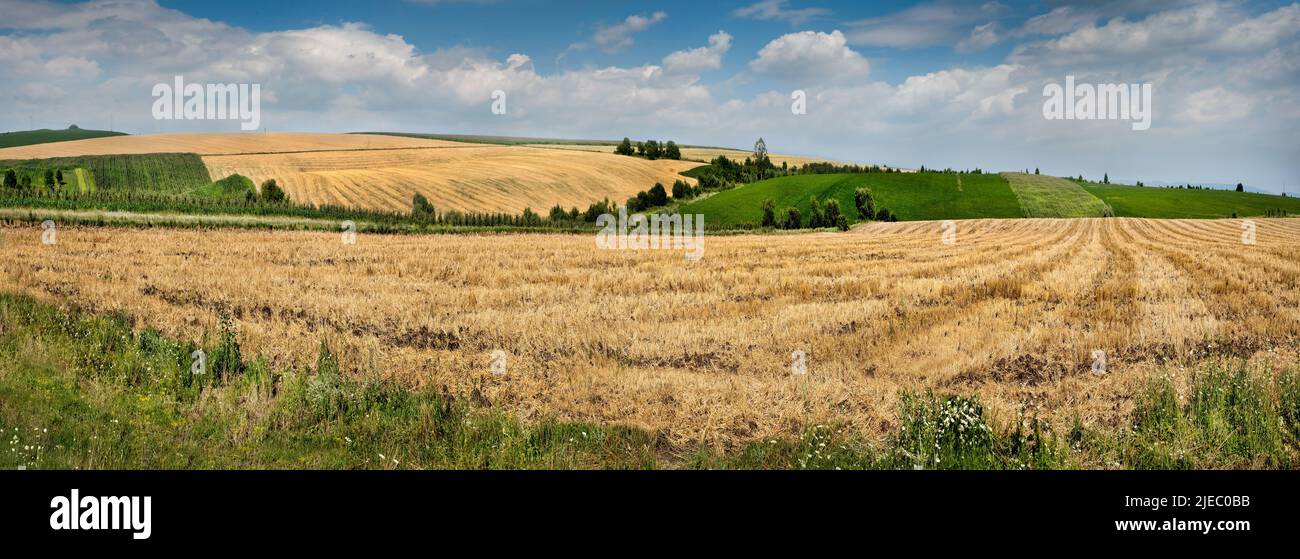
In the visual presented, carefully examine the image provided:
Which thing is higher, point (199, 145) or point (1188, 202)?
point (199, 145)

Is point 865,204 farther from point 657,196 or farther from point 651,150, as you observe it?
point 651,150

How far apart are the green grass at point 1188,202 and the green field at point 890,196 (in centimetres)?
1258

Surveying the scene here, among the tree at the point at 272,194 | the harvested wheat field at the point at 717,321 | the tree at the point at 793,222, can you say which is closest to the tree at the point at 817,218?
the tree at the point at 793,222

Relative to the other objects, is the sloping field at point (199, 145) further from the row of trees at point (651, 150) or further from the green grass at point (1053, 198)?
the green grass at point (1053, 198)

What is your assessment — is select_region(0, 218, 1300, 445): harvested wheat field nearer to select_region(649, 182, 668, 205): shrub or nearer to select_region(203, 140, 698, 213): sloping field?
select_region(203, 140, 698, 213): sloping field

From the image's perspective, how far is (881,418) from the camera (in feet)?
28.3

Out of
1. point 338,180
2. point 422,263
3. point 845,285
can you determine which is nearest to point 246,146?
point 338,180

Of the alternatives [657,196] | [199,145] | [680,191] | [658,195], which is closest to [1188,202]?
[680,191]

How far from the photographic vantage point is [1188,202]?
9125 cm

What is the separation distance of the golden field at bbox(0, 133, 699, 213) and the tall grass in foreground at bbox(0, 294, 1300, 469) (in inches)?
2262

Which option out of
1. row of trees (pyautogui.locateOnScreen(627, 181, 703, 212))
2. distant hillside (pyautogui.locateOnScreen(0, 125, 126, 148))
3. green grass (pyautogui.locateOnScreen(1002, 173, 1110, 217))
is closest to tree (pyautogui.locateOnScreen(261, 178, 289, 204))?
row of trees (pyautogui.locateOnScreen(627, 181, 703, 212))

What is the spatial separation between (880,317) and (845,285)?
17.6 feet

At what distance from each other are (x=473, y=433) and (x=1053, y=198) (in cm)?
9814
